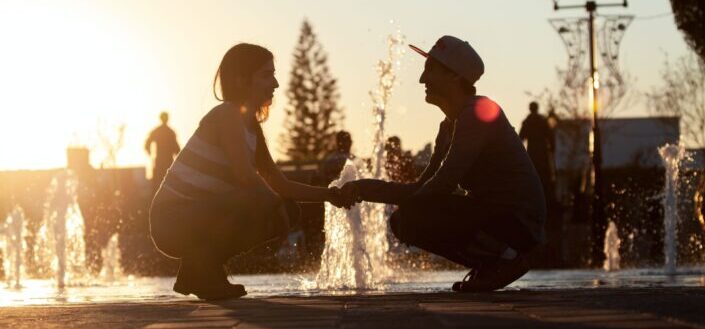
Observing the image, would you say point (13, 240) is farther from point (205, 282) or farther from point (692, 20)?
point (692, 20)

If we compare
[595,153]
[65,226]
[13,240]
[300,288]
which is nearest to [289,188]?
[300,288]

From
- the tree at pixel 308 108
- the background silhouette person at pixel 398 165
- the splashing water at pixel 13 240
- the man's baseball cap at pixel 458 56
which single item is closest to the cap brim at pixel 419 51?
the man's baseball cap at pixel 458 56

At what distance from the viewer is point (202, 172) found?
813cm

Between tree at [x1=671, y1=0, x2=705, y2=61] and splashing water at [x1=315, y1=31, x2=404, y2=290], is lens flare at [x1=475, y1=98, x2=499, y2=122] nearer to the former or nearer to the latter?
splashing water at [x1=315, y1=31, x2=404, y2=290]

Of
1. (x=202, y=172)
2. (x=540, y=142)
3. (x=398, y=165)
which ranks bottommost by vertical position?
(x=202, y=172)

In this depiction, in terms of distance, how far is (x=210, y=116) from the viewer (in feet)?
26.8

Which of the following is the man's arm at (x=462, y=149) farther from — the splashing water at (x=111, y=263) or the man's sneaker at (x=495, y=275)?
the splashing water at (x=111, y=263)

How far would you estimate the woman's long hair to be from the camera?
27.1 ft

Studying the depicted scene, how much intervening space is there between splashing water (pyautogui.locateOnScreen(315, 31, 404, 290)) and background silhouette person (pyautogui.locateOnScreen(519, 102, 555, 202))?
7.77 meters

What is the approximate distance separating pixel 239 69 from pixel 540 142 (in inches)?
616

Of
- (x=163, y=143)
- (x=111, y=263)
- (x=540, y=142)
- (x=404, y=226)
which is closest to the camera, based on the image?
(x=404, y=226)

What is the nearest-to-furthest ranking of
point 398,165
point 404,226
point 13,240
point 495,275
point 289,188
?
point 495,275 → point 404,226 → point 289,188 → point 13,240 → point 398,165

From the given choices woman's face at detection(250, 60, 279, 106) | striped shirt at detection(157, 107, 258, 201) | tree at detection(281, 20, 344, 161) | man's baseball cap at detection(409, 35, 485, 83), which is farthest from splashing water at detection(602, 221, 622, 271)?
tree at detection(281, 20, 344, 161)

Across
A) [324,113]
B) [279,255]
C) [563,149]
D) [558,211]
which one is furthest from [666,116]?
A: [279,255]
